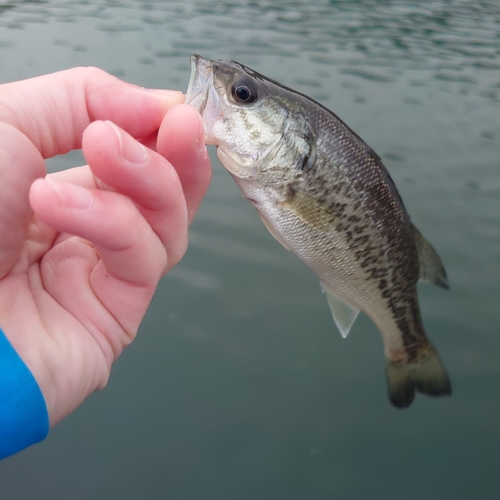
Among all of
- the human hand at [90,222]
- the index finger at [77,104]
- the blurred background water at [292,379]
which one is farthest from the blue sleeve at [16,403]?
the blurred background water at [292,379]

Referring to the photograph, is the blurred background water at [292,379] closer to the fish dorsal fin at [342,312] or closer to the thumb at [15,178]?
the fish dorsal fin at [342,312]

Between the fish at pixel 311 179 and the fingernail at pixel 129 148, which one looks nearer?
the fingernail at pixel 129 148

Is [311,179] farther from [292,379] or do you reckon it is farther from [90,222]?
[292,379]

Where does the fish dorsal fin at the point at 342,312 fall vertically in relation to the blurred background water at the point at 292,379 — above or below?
above

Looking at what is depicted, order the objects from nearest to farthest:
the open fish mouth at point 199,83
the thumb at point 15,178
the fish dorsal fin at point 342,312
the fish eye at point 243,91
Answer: the thumb at point 15,178, the open fish mouth at point 199,83, the fish eye at point 243,91, the fish dorsal fin at point 342,312

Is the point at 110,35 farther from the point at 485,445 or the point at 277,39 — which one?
the point at 485,445

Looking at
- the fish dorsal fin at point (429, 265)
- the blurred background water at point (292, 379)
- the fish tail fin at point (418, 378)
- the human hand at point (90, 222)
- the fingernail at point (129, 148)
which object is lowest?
the blurred background water at point (292, 379)

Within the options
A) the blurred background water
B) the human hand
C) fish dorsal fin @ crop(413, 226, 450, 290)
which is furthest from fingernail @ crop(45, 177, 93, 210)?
the blurred background water

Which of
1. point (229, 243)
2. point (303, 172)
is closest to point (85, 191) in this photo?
point (303, 172)

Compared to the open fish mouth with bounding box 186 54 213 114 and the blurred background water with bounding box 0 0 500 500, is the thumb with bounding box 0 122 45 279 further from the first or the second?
the blurred background water with bounding box 0 0 500 500
